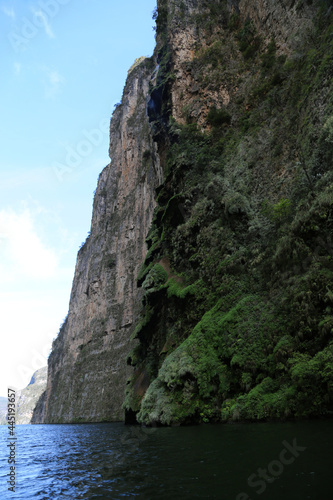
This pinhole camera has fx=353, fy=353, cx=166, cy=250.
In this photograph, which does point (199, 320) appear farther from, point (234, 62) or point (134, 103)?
point (134, 103)

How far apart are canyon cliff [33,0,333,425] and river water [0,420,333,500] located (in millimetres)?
3744

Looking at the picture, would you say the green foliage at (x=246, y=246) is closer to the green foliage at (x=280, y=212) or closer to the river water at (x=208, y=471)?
the green foliage at (x=280, y=212)

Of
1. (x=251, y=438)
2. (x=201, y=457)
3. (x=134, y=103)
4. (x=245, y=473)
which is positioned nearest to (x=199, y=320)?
(x=251, y=438)

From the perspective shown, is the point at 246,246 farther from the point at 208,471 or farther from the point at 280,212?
the point at 208,471

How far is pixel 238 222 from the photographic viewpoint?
2398cm

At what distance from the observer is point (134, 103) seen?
75438 mm

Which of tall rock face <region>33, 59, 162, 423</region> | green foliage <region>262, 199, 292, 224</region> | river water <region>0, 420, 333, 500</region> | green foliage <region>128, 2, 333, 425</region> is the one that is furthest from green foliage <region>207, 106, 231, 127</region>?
river water <region>0, 420, 333, 500</region>

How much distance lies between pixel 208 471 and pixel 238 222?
1821cm

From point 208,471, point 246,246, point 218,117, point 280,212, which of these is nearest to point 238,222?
point 246,246

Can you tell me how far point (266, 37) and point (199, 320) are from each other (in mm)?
26503

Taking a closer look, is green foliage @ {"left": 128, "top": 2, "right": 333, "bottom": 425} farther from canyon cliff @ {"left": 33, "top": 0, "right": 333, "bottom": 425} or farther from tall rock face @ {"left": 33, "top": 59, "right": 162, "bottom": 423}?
tall rock face @ {"left": 33, "top": 59, "right": 162, "bottom": 423}

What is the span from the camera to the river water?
237 inches

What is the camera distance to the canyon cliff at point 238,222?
52.3 feet

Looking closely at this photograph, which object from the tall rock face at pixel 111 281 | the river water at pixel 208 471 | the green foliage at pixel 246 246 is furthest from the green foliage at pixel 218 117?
the river water at pixel 208 471
